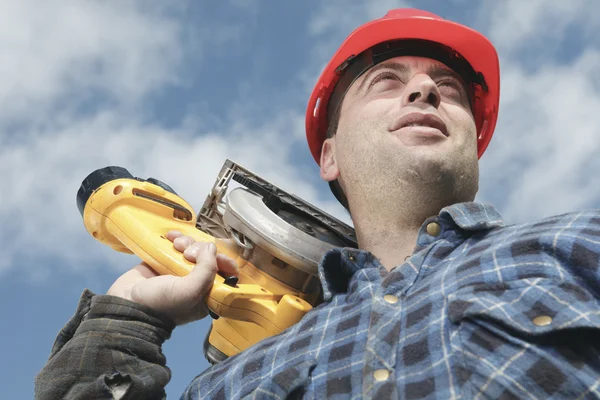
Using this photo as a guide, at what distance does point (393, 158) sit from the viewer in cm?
263

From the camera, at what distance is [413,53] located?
123 inches

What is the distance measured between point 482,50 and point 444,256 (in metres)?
1.66

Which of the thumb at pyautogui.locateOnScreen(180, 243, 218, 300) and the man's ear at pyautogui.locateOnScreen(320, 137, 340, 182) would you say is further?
the man's ear at pyautogui.locateOnScreen(320, 137, 340, 182)

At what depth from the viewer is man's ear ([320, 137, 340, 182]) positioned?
3.19 metres

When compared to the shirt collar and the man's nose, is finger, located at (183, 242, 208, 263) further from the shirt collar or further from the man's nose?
the man's nose

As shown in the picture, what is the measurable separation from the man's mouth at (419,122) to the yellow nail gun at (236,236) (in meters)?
0.64

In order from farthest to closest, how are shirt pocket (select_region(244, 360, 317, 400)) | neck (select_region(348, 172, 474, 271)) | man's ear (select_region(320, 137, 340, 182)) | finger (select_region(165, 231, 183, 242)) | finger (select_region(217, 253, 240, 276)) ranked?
1. man's ear (select_region(320, 137, 340, 182))
2. finger (select_region(165, 231, 183, 242))
3. finger (select_region(217, 253, 240, 276))
4. neck (select_region(348, 172, 474, 271))
5. shirt pocket (select_region(244, 360, 317, 400))

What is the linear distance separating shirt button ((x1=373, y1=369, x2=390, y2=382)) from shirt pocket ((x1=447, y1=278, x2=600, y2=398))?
180mm

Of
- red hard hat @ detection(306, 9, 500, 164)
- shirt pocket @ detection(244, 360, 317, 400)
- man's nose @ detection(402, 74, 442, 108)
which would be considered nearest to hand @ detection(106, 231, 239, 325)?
shirt pocket @ detection(244, 360, 317, 400)

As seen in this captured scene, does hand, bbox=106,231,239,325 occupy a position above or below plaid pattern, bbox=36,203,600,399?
above

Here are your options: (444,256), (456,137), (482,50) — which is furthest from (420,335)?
(482,50)

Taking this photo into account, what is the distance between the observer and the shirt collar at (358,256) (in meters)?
2.19

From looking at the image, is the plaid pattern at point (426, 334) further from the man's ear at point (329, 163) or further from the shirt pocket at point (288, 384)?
the man's ear at point (329, 163)

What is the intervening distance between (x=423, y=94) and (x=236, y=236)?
1070 millimetres
